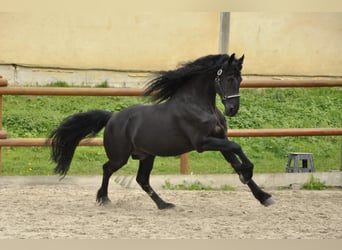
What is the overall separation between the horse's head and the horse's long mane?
15 centimetres

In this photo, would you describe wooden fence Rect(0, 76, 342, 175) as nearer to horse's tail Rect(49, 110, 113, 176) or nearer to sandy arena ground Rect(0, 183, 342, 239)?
sandy arena ground Rect(0, 183, 342, 239)

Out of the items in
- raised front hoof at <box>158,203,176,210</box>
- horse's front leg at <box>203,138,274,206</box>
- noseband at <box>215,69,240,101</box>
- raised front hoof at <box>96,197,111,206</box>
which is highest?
noseband at <box>215,69,240,101</box>

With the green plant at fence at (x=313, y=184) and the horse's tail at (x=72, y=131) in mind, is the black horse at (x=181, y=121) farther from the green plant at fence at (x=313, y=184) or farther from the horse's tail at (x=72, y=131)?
the green plant at fence at (x=313, y=184)

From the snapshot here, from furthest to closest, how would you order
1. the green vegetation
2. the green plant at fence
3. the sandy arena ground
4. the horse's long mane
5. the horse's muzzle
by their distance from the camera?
1. the green plant at fence
2. the green vegetation
3. the horse's long mane
4. the horse's muzzle
5. the sandy arena ground

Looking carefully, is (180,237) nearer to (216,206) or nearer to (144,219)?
(144,219)

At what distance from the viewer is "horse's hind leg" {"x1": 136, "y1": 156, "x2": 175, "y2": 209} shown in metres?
8.21

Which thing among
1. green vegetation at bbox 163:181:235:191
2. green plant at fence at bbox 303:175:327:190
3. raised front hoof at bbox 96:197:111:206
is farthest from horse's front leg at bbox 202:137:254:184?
green plant at fence at bbox 303:175:327:190

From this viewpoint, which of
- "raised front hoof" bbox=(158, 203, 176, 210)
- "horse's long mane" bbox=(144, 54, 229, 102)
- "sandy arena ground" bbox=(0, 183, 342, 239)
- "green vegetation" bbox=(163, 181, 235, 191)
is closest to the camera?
"sandy arena ground" bbox=(0, 183, 342, 239)

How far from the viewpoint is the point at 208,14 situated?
1325 cm

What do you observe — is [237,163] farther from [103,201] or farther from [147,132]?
[103,201]

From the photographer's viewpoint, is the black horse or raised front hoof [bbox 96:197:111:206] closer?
the black horse

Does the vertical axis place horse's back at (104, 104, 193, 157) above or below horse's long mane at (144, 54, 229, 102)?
below

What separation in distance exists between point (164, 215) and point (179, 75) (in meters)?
1.22

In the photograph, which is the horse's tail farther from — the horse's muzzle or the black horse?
the horse's muzzle
